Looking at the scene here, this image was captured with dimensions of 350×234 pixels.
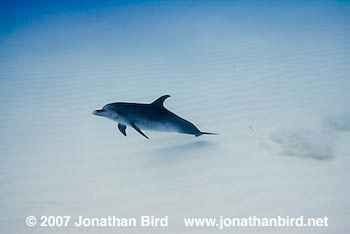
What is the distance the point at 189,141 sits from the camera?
4.86 m

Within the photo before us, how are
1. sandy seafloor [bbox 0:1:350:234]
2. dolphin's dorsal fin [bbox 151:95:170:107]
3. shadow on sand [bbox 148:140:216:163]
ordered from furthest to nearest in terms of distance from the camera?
shadow on sand [bbox 148:140:216:163] < dolphin's dorsal fin [bbox 151:95:170:107] < sandy seafloor [bbox 0:1:350:234]

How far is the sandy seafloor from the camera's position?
3.53 m

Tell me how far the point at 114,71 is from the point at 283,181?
23.1 ft

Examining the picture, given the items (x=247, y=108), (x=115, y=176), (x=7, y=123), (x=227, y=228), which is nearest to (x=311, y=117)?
(x=247, y=108)

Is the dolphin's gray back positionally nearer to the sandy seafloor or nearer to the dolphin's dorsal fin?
the dolphin's dorsal fin

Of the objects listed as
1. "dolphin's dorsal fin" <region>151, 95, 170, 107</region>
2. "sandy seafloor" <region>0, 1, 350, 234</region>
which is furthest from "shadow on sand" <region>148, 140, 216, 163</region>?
"dolphin's dorsal fin" <region>151, 95, 170, 107</region>

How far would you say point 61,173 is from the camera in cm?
427

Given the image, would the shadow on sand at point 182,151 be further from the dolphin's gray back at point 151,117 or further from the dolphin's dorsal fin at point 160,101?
the dolphin's dorsal fin at point 160,101

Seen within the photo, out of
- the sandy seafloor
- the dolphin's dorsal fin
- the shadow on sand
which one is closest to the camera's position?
the sandy seafloor

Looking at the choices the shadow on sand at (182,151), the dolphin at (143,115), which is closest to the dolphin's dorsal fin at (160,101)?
the dolphin at (143,115)

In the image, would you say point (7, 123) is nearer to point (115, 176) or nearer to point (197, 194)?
point (115, 176)

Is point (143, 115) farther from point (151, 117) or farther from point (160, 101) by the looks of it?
point (160, 101)

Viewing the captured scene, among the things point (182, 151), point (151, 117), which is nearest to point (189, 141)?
point (182, 151)

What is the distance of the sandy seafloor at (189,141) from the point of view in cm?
353
